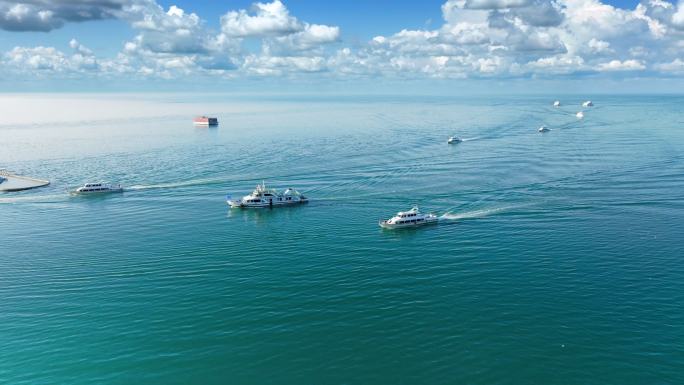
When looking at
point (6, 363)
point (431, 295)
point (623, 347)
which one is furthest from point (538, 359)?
point (6, 363)

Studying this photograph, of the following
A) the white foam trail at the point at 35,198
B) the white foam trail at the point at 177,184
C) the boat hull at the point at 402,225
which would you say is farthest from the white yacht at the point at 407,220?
the white foam trail at the point at 35,198

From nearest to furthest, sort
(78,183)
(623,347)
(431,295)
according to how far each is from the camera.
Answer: (623,347)
(431,295)
(78,183)

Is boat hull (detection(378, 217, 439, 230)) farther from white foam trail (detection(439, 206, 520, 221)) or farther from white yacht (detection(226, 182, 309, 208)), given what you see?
white yacht (detection(226, 182, 309, 208))

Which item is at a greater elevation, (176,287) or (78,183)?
(78,183)

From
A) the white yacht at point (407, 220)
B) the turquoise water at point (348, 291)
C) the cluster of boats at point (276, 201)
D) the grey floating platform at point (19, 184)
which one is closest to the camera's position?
the turquoise water at point (348, 291)

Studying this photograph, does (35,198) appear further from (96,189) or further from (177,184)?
(177,184)

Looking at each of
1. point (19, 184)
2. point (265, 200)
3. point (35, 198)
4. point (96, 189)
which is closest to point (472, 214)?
point (265, 200)

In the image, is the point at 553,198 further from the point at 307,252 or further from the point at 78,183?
the point at 78,183

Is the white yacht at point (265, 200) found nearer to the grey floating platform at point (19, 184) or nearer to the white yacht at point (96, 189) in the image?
the white yacht at point (96, 189)

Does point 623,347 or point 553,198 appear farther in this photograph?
point 553,198
